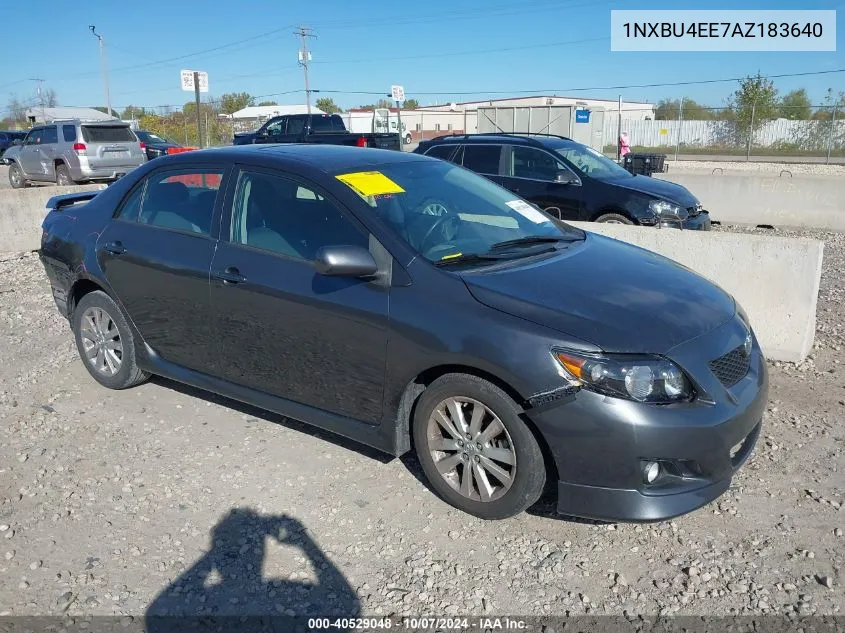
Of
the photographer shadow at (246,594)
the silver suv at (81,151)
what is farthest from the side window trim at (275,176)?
the silver suv at (81,151)

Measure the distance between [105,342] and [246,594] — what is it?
8.93ft

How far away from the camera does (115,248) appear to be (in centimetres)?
467

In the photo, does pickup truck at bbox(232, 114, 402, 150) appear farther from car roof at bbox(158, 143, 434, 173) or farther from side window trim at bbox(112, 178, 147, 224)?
car roof at bbox(158, 143, 434, 173)

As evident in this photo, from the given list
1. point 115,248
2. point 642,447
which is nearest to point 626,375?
point 642,447

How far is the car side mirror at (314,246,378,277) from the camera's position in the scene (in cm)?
337

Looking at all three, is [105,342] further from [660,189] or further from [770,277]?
[660,189]

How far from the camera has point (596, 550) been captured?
3.21 meters

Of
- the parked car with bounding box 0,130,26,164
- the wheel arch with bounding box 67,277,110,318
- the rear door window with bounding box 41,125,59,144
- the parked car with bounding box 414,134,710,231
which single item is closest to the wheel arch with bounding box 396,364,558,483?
the wheel arch with bounding box 67,277,110,318

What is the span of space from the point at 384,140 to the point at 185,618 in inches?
667

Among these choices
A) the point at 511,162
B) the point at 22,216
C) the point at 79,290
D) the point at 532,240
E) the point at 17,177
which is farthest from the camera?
the point at 17,177

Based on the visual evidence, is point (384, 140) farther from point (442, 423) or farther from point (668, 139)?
point (668, 139)

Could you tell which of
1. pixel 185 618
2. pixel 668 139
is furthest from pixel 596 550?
pixel 668 139

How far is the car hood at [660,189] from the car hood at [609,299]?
559cm

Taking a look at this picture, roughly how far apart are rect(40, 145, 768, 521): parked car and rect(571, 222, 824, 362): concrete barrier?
5.38ft
